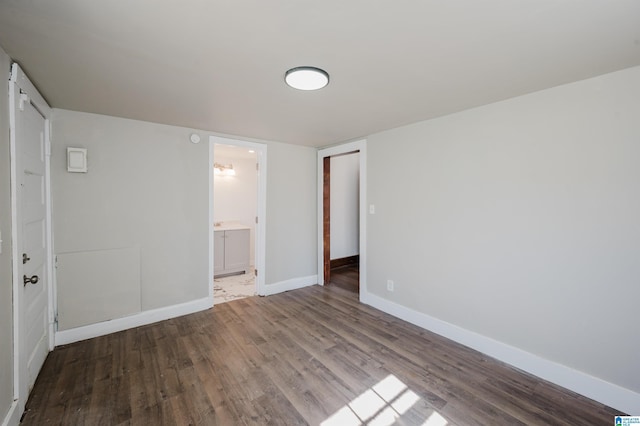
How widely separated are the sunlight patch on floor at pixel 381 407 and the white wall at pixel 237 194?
4053 millimetres

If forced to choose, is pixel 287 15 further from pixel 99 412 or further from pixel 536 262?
pixel 99 412

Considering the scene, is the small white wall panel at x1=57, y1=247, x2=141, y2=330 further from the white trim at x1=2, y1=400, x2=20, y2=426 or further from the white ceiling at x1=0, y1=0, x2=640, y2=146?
A: the white ceiling at x1=0, y1=0, x2=640, y2=146

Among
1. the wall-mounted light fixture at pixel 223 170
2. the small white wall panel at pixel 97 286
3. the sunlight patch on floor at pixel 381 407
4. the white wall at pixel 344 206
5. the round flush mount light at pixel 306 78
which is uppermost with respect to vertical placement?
the round flush mount light at pixel 306 78

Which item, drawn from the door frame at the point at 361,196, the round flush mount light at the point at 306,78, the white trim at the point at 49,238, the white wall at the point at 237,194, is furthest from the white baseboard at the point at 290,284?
the round flush mount light at the point at 306,78

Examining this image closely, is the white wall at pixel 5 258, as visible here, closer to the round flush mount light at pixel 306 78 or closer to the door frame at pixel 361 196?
the round flush mount light at pixel 306 78

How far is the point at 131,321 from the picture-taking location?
294 centimetres

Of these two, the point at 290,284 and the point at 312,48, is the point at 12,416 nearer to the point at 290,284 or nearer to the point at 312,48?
the point at 312,48

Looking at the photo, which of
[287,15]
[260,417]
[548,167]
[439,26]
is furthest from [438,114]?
[260,417]

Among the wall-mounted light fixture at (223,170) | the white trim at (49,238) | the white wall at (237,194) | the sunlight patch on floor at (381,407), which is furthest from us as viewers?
the white wall at (237,194)

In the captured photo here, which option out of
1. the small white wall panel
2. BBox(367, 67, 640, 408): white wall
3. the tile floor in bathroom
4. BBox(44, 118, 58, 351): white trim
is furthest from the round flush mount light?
the tile floor in bathroom

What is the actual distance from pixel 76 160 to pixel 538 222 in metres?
4.27

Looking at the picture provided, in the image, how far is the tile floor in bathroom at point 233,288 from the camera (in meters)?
3.87

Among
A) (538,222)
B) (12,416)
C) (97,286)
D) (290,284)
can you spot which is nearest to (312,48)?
(538,222)

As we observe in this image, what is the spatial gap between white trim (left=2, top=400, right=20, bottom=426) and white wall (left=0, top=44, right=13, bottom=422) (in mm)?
26
